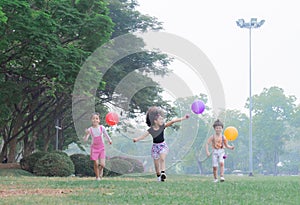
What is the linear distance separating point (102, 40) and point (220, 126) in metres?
9.26

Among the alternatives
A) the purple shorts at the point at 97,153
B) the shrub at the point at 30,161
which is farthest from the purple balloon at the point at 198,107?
the shrub at the point at 30,161

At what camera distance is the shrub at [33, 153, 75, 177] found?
23812 millimetres

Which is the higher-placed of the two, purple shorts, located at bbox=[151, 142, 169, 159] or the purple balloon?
the purple balloon

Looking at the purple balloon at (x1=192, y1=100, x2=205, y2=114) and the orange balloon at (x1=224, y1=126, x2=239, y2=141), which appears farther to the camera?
the orange balloon at (x1=224, y1=126, x2=239, y2=141)

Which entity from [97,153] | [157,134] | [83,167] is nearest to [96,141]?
[97,153]

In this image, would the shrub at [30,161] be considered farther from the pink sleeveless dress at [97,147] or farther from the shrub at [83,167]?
the pink sleeveless dress at [97,147]

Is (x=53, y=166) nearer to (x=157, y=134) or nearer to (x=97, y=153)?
(x=97, y=153)

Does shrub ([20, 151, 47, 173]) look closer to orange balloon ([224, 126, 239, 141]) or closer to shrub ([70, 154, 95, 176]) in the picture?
shrub ([70, 154, 95, 176])

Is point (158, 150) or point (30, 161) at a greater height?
point (30, 161)

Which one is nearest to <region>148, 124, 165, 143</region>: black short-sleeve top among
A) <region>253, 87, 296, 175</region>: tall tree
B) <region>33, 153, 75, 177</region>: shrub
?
<region>33, 153, 75, 177</region>: shrub

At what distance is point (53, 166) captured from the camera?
23.9 m

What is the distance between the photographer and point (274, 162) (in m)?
75.8

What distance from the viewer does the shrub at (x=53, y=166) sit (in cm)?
2381

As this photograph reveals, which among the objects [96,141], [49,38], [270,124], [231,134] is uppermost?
[270,124]
